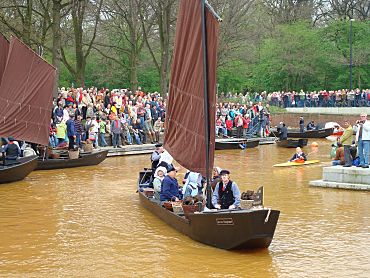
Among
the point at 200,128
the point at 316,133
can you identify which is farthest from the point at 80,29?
the point at 200,128

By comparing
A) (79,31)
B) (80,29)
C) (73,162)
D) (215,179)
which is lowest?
(73,162)

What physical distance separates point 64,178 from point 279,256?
13.5 metres

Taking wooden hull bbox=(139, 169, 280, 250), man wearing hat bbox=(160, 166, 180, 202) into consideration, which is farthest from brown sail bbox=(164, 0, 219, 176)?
wooden hull bbox=(139, 169, 280, 250)

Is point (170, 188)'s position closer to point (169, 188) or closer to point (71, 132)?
point (169, 188)

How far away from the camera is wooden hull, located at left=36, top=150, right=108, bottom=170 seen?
27.0 m

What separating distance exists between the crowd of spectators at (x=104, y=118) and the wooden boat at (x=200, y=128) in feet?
49.2

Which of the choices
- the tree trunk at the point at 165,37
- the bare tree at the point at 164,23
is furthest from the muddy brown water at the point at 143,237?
the bare tree at the point at 164,23

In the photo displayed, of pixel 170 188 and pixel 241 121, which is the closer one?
pixel 170 188

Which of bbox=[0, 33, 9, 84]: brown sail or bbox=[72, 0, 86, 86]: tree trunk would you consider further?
bbox=[72, 0, 86, 86]: tree trunk

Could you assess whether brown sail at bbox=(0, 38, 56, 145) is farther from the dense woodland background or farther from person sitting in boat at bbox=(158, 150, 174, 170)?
the dense woodland background

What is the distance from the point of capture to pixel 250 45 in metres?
59.9

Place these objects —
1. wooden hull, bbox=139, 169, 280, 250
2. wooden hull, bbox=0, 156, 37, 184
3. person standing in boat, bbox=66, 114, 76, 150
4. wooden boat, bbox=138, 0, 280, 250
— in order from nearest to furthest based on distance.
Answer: wooden hull, bbox=139, 169, 280, 250
wooden boat, bbox=138, 0, 280, 250
wooden hull, bbox=0, 156, 37, 184
person standing in boat, bbox=66, 114, 76, 150

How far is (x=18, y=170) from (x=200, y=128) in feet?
35.4

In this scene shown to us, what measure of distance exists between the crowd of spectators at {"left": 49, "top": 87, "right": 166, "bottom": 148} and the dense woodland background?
8116 millimetres
